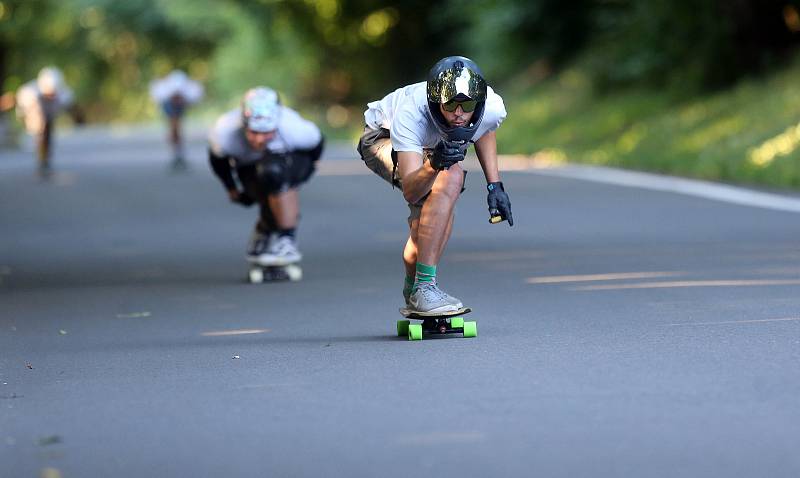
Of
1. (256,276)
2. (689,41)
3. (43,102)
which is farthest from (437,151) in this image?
(689,41)

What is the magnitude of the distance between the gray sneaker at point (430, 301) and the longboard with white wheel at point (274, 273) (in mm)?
4068

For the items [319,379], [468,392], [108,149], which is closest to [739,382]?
[468,392]

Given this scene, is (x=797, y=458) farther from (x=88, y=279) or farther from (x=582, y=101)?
(x=582, y=101)

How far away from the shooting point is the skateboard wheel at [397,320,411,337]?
9.19 meters

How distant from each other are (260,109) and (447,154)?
3941mm

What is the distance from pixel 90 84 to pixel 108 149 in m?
33.1

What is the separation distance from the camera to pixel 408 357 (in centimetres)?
837

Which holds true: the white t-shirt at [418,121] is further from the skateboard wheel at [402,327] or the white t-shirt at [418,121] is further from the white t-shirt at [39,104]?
the white t-shirt at [39,104]

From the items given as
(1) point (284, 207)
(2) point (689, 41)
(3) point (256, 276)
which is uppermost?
(2) point (689, 41)

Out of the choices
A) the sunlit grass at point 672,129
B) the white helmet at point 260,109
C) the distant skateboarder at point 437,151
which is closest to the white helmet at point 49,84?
the sunlit grass at point 672,129

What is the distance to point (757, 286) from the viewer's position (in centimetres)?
1113

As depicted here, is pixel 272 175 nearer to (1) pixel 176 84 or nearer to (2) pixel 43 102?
(2) pixel 43 102

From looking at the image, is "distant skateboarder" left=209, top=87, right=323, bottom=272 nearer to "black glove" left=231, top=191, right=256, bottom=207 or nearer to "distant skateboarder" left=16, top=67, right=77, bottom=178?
"black glove" left=231, top=191, right=256, bottom=207

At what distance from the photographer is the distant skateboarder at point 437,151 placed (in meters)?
8.51
